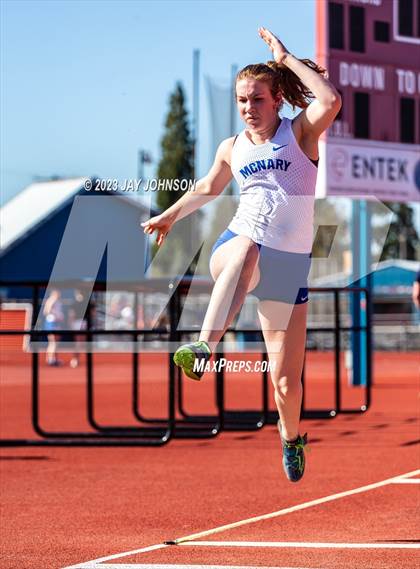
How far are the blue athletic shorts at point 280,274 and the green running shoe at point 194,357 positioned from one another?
41 cm

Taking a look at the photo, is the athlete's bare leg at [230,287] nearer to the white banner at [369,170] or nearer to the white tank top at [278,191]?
the white tank top at [278,191]

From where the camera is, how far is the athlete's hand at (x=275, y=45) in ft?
14.2

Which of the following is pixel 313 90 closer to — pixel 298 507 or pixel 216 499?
pixel 298 507

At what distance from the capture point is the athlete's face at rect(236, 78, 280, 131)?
4.45 meters

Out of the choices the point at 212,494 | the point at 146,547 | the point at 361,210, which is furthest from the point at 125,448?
the point at 361,210

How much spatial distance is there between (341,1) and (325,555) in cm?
1031

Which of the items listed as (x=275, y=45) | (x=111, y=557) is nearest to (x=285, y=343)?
(x=275, y=45)

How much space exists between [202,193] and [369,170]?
1072 centimetres

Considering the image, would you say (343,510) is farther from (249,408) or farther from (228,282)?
(249,408)

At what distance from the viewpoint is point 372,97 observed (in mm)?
15102

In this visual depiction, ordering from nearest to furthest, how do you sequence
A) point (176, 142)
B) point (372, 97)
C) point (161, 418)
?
point (161, 418) → point (372, 97) → point (176, 142)

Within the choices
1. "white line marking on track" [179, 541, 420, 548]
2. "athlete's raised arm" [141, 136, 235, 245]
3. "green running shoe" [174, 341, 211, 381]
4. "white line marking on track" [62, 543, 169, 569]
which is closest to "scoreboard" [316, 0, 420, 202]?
"white line marking on track" [179, 541, 420, 548]

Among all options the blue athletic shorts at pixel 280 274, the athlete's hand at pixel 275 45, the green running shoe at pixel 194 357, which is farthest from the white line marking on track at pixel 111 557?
the athlete's hand at pixel 275 45

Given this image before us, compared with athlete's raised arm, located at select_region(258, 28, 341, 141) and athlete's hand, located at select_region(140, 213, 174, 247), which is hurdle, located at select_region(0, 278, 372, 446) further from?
athlete's raised arm, located at select_region(258, 28, 341, 141)
